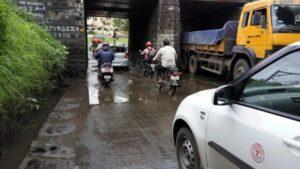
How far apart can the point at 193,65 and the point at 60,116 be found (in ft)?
39.9

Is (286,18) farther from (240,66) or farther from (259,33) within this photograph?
(240,66)

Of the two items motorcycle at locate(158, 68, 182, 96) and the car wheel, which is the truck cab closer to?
motorcycle at locate(158, 68, 182, 96)

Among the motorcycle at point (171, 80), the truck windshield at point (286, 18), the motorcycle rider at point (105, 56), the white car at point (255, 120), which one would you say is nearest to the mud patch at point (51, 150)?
the white car at point (255, 120)

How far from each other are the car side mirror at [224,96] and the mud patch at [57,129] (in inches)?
181

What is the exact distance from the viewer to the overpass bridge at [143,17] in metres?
19.4

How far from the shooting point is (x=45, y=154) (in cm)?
627

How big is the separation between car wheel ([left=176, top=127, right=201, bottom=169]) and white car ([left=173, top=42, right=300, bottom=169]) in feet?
0.06

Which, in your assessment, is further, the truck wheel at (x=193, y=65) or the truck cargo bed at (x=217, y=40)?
the truck wheel at (x=193, y=65)

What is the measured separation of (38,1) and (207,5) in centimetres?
1074

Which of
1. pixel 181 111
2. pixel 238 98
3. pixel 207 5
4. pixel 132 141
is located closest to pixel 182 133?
pixel 181 111

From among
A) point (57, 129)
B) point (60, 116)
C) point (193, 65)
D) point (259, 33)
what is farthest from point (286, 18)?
point (193, 65)

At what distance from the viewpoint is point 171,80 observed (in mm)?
12461

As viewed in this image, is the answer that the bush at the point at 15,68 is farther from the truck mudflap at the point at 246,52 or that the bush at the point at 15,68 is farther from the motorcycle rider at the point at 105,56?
the truck mudflap at the point at 246,52

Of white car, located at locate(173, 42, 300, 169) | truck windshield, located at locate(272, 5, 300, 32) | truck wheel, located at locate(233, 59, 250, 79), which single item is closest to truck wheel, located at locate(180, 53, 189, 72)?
truck wheel, located at locate(233, 59, 250, 79)
